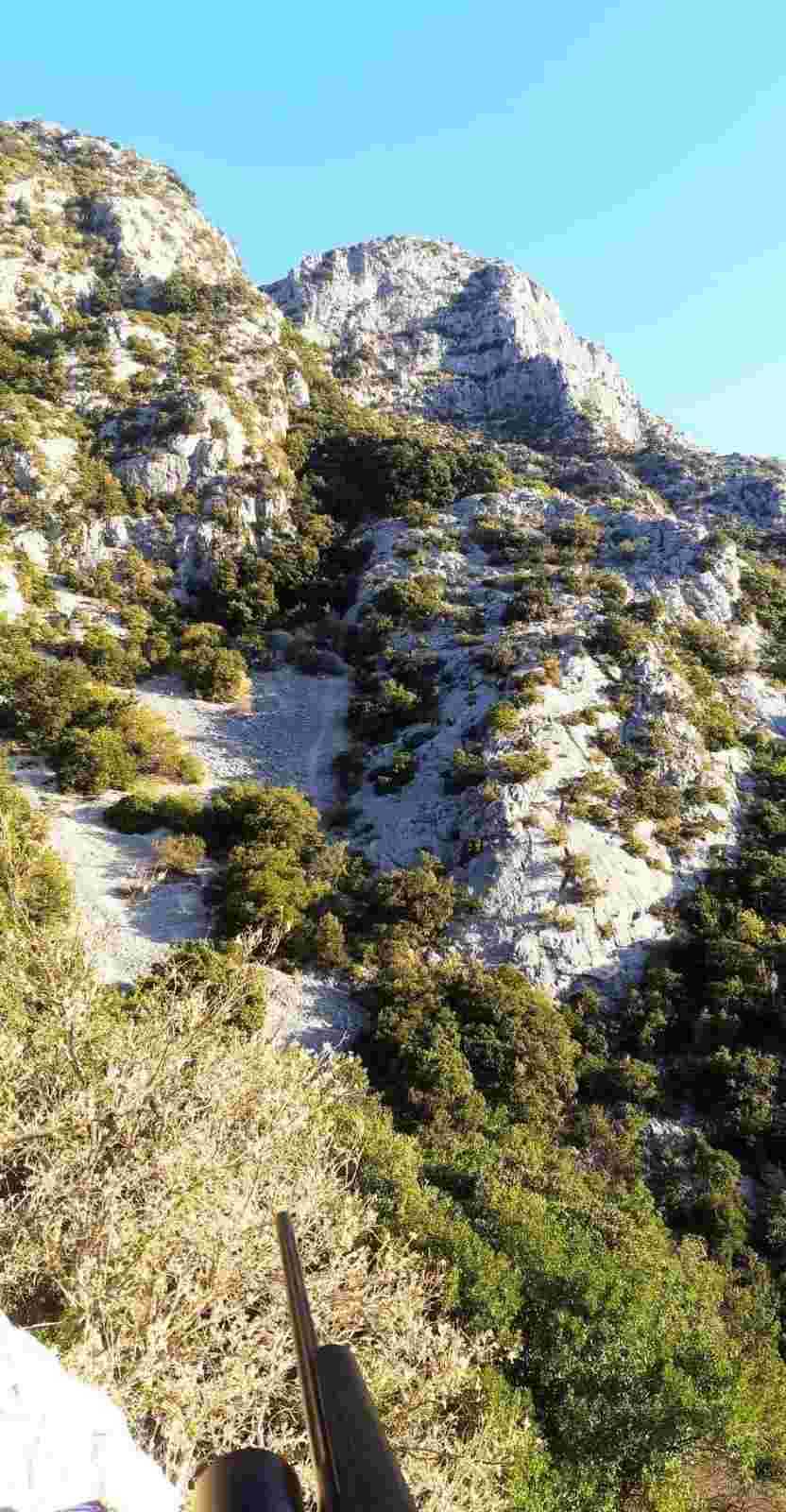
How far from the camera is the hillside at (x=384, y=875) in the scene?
8227 millimetres

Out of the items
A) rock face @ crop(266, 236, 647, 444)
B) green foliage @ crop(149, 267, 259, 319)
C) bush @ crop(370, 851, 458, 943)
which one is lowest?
bush @ crop(370, 851, 458, 943)

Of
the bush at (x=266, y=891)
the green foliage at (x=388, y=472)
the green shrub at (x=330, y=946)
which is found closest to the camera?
the green shrub at (x=330, y=946)

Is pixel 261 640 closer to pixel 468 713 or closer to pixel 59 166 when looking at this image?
pixel 468 713

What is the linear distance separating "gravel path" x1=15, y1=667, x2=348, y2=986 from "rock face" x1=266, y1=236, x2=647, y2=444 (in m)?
43.7

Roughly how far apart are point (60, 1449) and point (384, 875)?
20.9 meters

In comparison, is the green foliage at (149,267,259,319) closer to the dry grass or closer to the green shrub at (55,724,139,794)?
the green shrub at (55,724,139,794)

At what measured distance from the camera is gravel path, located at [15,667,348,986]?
2023cm

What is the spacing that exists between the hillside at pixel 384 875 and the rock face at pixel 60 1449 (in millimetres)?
2188

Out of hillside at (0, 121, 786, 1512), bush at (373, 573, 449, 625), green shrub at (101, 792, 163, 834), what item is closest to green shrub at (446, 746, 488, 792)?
hillside at (0, 121, 786, 1512)

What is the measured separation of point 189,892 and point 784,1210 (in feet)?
57.0

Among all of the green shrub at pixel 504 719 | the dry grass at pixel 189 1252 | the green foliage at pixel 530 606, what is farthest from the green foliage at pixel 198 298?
the dry grass at pixel 189 1252

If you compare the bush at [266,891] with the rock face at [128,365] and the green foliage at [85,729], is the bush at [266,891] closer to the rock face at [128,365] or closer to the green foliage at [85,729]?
the green foliage at [85,729]

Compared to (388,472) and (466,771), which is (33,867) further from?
(388,472)

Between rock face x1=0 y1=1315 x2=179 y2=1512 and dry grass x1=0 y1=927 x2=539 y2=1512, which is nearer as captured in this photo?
rock face x1=0 y1=1315 x2=179 y2=1512
